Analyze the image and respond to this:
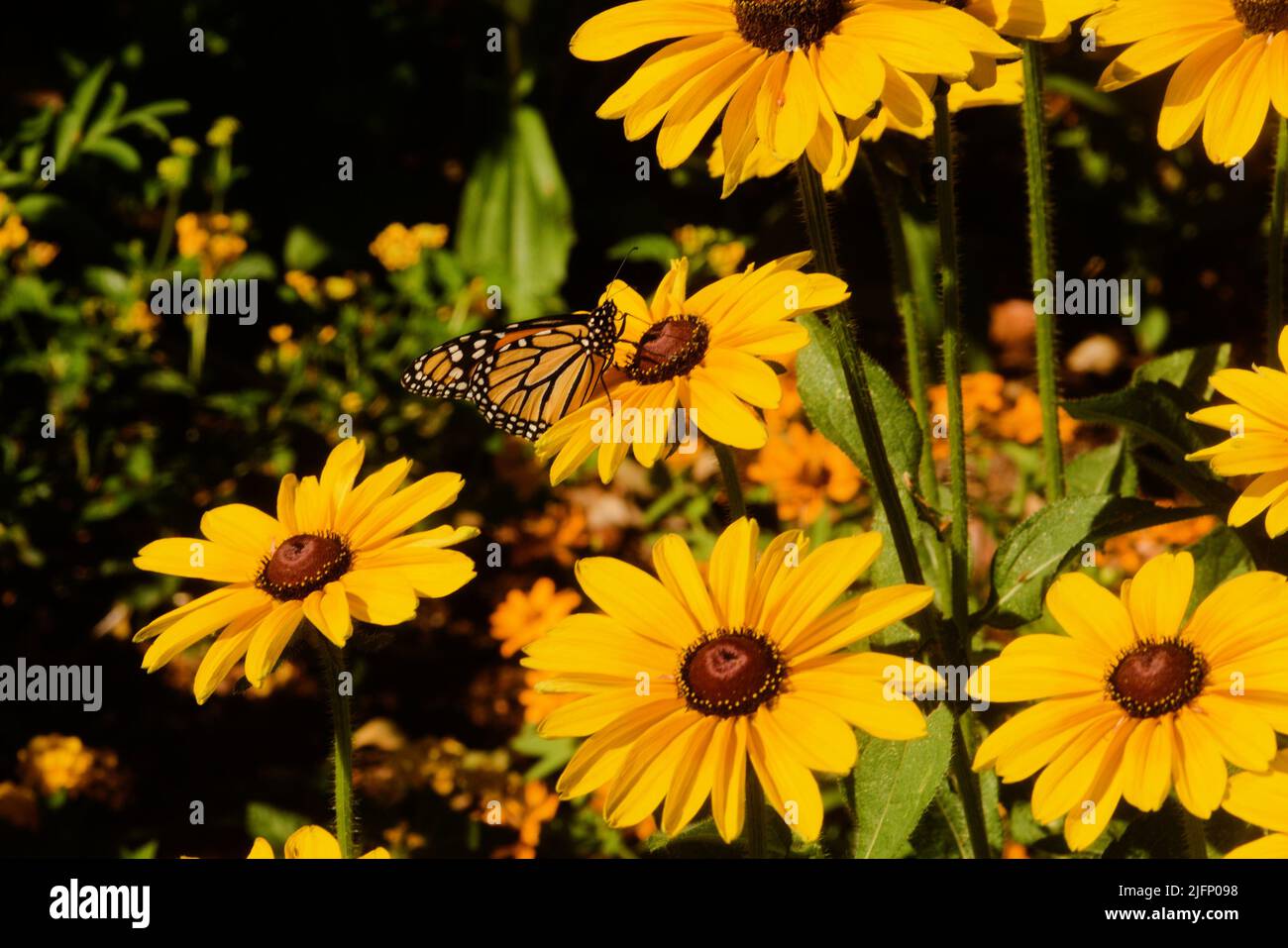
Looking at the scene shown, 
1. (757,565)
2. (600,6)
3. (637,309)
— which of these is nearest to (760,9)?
(637,309)

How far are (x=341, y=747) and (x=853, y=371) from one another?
0.64m

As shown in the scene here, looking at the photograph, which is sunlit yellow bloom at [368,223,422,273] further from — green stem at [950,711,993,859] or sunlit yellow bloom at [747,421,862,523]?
green stem at [950,711,993,859]

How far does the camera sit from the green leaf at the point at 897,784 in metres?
1.45

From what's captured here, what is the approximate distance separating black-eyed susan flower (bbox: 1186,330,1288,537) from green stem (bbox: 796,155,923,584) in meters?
0.29

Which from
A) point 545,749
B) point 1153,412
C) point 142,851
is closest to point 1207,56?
point 1153,412

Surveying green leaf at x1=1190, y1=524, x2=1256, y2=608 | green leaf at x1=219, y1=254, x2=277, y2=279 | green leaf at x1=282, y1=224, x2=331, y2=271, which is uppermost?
green leaf at x1=282, y1=224, x2=331, y2=271

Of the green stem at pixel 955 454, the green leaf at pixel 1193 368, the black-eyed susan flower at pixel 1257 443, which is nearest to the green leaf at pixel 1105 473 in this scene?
the green leaf at pixel 1193 368

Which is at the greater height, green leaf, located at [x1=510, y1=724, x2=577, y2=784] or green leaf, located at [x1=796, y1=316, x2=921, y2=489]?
green leaf, located at [x1=796, y1=316, x2=921, y2=489]

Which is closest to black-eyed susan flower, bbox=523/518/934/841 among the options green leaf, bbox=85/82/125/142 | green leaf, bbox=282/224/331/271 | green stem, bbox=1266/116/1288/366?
green stem, bbox=1266/116/1288/366

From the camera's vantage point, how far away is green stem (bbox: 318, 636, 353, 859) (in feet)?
4.55

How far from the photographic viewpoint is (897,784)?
4.99ft

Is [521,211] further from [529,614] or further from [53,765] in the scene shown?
[53,765]

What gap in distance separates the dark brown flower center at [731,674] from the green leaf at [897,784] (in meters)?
0.20
